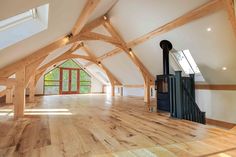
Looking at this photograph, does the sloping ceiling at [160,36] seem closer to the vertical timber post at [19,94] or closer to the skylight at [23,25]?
the skylight at [23,25]

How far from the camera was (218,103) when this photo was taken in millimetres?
5262

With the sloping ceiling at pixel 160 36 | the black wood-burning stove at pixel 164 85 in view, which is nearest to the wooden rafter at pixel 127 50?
the sloping ceiling at pixel 160 36

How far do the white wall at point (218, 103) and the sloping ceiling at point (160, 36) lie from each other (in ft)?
1.34

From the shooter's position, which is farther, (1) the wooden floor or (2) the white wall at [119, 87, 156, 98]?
(2) the white wall at [119, 87, 156, 98]

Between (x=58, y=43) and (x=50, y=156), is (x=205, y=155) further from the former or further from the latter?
(x=58, y=43)

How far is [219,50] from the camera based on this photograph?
14.0 ft

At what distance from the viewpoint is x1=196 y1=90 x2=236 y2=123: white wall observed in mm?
4902

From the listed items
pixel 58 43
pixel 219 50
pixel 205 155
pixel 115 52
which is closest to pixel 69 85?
pixel 115 52

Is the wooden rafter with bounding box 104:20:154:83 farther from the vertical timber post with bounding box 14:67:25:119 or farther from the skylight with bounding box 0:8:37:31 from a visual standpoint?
the vertical timber post with bounding box 14:67:25:119

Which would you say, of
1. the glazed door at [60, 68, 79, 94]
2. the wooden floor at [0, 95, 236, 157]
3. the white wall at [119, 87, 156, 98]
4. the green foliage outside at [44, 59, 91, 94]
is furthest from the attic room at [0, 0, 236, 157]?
the glazed door at [60, 68, 79, 94]

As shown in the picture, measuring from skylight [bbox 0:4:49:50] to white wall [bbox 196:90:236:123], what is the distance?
536 centimetres

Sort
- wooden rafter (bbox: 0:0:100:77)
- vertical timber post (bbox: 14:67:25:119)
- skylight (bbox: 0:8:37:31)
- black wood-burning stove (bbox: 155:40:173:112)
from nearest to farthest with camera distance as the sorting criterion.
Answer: skylight (bbox: 0:8:37:31) → wooden rafter (bbox: 0:0:100:77) → vertical timber post (bbox: 14:67:25:119) → black wood-burning stove (bbox: 155:40:173:112)

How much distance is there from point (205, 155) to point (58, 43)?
4.63m

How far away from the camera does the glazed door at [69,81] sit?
508 inches
